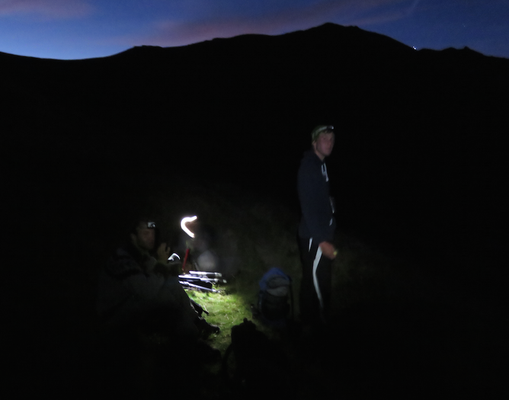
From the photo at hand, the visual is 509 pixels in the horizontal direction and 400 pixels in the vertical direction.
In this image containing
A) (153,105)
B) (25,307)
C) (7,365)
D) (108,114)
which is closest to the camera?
(7,365)

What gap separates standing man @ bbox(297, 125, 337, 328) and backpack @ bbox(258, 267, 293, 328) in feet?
2.09

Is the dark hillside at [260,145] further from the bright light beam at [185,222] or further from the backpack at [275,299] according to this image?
the bright light beam at [185,222]

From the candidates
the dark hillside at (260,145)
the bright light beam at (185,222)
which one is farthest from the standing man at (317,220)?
the bright light beam at (185,222)

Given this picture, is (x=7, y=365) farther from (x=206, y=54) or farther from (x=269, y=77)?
(x=206, y=54)

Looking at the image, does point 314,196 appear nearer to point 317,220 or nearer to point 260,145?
point 317,220

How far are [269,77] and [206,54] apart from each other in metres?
8.03

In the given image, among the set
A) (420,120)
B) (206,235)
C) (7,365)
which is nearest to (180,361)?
(7,365)

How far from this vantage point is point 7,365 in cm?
301

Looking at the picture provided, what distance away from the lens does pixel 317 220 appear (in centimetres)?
316

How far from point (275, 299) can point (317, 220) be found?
1.48 m

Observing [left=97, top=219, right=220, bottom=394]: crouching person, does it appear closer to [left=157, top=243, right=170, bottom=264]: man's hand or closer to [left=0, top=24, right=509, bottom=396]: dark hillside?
[left=157, top=243, right=170, bottom=264]: man's hand

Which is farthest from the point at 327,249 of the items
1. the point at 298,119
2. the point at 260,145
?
the point at 298,119

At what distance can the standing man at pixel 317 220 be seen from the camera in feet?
10.3

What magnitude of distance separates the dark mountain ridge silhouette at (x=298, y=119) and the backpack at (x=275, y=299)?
4156 millimetres
